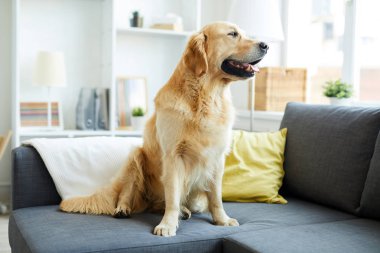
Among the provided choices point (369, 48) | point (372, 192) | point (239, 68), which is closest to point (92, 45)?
point (369, 48)

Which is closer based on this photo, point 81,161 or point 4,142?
point 81,161

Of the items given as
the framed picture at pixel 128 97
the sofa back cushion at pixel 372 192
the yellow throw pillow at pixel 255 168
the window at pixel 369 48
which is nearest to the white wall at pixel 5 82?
the framed picture at pixel 128 97

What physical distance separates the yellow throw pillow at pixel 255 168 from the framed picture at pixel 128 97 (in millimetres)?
1559

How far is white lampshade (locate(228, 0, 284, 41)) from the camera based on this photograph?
3.01m

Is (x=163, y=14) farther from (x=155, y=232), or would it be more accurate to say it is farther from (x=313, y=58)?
(x=155, y=232)

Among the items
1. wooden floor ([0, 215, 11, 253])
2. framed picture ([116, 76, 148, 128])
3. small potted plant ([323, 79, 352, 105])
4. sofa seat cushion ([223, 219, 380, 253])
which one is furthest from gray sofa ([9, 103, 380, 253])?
framed picture ([116, 76, 148, 128])

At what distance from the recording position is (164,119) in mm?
2045

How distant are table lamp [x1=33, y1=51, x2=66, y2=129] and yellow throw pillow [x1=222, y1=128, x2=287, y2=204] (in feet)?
5.21

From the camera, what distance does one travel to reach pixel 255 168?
8.07ft

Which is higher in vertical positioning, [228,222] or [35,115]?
[35,115]

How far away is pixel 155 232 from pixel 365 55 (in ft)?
6.69

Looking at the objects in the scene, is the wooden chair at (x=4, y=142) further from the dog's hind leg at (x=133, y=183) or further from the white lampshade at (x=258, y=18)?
the white lampshade at (x=258, y=18)

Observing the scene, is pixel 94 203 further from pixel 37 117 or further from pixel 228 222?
pixel 37 117

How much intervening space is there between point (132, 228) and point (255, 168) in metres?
0.80
